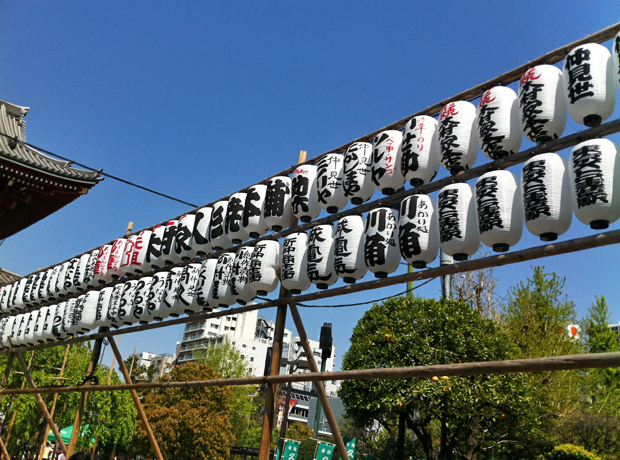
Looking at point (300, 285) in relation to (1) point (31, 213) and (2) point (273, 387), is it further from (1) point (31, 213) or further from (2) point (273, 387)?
(1) point (31, 213)

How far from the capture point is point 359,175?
676 cm

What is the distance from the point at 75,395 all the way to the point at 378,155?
1987 cm

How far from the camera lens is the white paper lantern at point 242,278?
7.96 m

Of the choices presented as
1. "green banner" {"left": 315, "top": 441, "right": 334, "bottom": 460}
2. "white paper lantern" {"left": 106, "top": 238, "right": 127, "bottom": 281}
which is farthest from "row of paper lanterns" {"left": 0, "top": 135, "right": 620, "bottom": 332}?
"green banner" {"left": 315, "top": 441, "right": 334, "bottom": 460}

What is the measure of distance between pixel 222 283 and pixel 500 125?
5.34m

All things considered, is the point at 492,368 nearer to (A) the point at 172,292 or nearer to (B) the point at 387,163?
(B) the point at 387,163

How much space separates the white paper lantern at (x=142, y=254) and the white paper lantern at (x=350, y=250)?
582cm

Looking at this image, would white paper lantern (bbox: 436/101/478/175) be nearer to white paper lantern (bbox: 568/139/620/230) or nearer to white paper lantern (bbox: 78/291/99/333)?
white paper lantern (bbox: 568/139/620/230)

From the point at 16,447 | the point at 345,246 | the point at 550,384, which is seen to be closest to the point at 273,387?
the point at 345,246

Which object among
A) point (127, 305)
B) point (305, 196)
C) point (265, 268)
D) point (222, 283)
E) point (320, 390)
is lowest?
point (320, 390)

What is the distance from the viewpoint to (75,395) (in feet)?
67.2

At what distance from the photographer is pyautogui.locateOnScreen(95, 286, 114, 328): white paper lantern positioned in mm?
10933

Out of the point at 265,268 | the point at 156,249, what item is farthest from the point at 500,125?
the point at 156,249

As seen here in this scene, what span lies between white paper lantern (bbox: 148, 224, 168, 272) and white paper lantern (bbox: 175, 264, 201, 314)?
4.30ft
